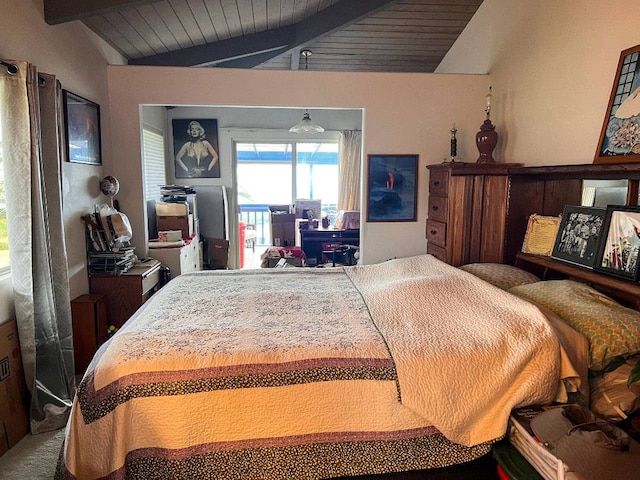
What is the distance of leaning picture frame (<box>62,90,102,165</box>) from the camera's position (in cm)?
274

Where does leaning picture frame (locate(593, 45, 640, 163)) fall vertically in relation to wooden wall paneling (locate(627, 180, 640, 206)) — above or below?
above

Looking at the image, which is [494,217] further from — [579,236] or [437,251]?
[579,236]

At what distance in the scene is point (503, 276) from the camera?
233 centimetres

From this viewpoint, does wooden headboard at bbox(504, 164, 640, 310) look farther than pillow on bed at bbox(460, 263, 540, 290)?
No

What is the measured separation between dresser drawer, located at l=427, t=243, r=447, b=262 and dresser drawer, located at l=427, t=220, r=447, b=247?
4 centimetres

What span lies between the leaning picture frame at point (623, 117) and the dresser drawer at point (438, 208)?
104 centimetres

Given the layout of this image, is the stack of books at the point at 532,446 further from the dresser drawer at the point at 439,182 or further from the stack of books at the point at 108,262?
the stack of books at the point at 108,262

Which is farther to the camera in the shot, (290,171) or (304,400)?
(290,171)

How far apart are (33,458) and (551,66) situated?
3.62m

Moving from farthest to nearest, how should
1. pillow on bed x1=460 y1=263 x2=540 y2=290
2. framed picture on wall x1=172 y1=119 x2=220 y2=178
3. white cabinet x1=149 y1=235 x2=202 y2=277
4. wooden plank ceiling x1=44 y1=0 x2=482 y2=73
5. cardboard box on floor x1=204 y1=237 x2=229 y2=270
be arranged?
framed picture on wall x1=172 y1=119 x2=220 y2=178 → cardboard box on floor x1=204 y1=237 x2=229 y2=270 → white cabinet x1=149 y1=235 x2=202 y2=277 → wooden plank ceiling x1=44 y1=0 x2=482 y2=73 → pillow on bed x1=460 y1=263 x2=540 y2=290

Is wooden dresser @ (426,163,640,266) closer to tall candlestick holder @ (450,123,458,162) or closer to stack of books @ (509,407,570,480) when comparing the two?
tall candlestick holder @ (450,123,458,162)

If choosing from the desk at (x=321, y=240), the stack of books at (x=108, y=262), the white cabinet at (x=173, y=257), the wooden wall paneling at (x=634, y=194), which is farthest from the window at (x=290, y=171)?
the wooden wall paneling at (x=634, y=194)

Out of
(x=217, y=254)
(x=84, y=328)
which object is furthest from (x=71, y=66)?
(x=217, y=254)

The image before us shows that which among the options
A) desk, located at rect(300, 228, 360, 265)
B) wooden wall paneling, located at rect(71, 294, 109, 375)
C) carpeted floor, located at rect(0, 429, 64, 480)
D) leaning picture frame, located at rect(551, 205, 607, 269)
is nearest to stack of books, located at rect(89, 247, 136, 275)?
wooden wall paneling, located at rect(71, 294, 109, 375)
